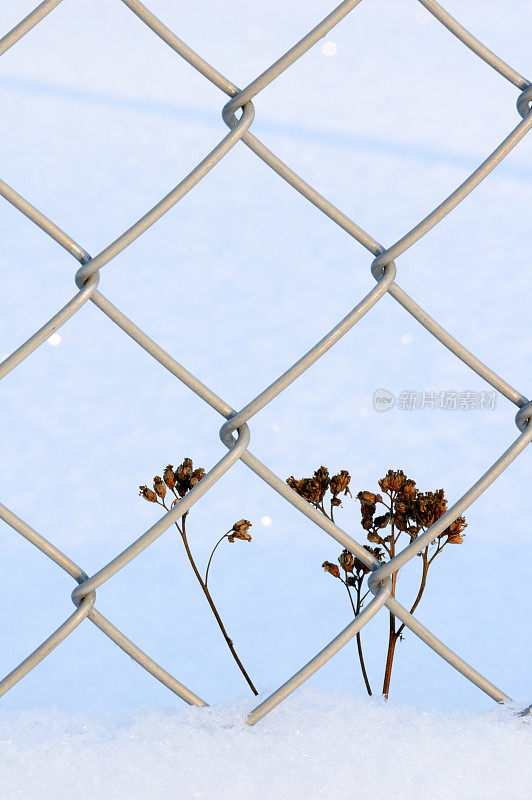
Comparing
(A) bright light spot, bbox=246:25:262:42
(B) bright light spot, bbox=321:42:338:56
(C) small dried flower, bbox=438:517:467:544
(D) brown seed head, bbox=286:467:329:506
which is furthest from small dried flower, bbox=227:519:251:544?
(A) bright light spot, bbox=246:25:262:42

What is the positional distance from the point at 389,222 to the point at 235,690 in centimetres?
318

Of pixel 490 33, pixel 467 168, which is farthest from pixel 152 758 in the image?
pixel 490 33

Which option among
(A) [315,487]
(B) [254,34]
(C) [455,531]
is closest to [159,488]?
(A) [315,487]

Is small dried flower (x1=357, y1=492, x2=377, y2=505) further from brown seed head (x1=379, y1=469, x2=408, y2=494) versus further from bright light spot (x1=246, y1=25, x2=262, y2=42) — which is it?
bright light spot (x1=246, y1=25, x2=262, y2=42)

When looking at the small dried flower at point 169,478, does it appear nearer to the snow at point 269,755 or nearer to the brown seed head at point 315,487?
the brown seed head at point 315,487

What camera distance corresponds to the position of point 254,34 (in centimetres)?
661

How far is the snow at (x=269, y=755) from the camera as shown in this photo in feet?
1.54

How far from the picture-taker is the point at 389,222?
15.7ft

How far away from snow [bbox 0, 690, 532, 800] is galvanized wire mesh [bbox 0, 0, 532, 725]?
0.02m

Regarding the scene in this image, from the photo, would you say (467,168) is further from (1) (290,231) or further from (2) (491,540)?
→ (2) (491,540)

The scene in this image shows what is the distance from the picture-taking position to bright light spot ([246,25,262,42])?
6590 millimetres

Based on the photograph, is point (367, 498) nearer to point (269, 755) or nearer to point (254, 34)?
→ point (269, 755)

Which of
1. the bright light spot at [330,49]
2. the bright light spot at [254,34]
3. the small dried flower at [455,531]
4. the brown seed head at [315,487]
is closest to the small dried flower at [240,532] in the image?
the brown seed head at [315,487]

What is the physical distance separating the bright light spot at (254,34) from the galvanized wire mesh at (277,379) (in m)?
6.56
